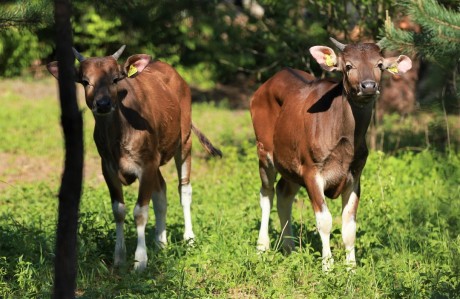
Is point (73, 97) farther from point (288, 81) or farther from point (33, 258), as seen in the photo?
point (288, 81)

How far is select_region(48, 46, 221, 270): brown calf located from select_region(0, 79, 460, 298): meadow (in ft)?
0.86

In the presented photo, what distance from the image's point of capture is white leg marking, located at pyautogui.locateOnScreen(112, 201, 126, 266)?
27.0 feet

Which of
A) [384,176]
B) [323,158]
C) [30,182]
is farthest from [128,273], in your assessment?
[30,182]

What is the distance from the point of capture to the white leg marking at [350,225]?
320 inches

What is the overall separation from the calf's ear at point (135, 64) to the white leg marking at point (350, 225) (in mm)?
2179

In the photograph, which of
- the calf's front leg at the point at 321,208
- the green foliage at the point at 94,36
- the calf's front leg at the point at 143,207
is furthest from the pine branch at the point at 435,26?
the green foliage at the point at 94,36

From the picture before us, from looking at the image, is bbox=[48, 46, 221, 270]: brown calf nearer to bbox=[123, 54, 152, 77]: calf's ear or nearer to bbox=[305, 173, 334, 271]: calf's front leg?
bbox=[123, 54, 152, 77]: calf's ear

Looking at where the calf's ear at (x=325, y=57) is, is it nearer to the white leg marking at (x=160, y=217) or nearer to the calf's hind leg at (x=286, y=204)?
the calf's hind leg at (x=286, y=204)

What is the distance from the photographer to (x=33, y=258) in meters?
7.96

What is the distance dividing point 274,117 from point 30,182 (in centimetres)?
472

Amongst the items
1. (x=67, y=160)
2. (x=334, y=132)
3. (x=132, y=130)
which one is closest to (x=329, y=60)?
(x=334, y=132)

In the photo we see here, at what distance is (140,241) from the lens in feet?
27.2

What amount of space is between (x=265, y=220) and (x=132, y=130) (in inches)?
64.5

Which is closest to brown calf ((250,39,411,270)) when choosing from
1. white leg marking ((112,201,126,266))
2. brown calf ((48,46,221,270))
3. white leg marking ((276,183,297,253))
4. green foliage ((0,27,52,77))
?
white leg marking ((276,183,297,253))
